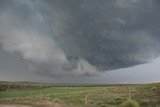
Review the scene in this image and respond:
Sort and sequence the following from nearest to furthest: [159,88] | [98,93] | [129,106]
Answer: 1. [129,106]
2. [98,93]
3. [159,88]

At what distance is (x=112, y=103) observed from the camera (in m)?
73.2

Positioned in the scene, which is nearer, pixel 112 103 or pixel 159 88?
pixel 112 103

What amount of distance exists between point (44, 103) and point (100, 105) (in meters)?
9.72

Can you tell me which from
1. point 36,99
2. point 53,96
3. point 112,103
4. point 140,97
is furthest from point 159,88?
point 36,99

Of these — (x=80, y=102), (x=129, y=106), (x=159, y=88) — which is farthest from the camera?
(x=159, y=88)

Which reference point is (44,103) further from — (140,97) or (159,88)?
(159,88)

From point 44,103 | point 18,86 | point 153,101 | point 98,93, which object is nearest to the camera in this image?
point 44,103

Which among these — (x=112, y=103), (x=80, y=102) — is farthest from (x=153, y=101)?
(x=80, y=102)

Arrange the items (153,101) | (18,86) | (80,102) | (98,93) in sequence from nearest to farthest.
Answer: (80,102), (153,101), (98,93), (18,86)

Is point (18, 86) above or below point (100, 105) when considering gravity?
above

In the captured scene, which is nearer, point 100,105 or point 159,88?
point 100,105

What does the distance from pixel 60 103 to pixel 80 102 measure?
4318mm

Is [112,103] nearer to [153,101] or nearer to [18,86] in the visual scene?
[153,101]

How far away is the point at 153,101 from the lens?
77.1 meters
